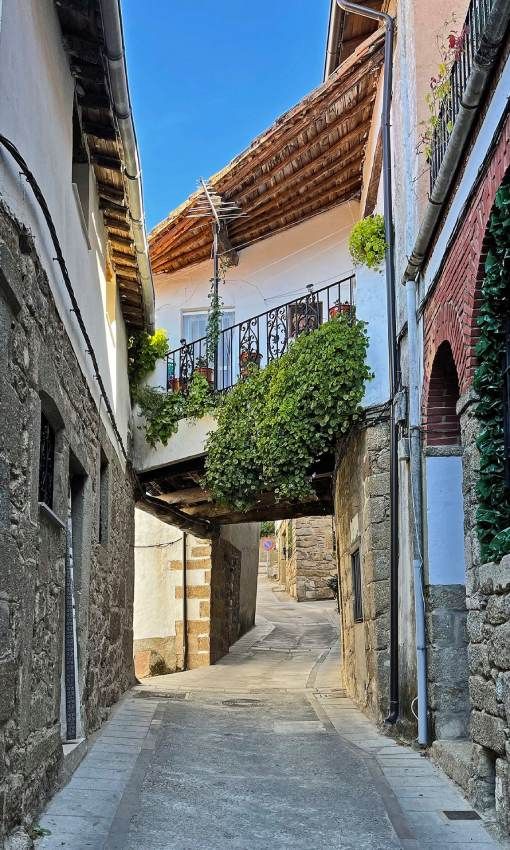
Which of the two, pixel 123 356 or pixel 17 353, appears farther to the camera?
pixel 123 356

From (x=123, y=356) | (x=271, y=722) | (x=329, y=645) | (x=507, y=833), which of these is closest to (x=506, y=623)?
(x=507, y=833)

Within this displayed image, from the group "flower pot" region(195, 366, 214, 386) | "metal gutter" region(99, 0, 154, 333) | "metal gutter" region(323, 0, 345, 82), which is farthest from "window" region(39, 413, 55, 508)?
"metal gutter" region(323, 0, 345, 82)

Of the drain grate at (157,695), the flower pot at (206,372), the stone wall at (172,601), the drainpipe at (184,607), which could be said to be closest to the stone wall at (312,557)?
the stone wall at (172,601)

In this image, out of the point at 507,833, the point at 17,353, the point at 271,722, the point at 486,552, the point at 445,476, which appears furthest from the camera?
the point at 271,722

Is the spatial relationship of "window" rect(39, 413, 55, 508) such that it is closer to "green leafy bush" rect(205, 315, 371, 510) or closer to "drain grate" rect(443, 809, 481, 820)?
"drain grate" rect(443, 809, 481, 820)

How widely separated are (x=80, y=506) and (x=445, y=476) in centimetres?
280

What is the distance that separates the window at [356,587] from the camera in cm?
919

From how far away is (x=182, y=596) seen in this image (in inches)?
569

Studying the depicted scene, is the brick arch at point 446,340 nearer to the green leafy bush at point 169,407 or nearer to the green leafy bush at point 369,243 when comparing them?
the green leafy bush at point 369,243

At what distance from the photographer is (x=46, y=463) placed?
17.3ft

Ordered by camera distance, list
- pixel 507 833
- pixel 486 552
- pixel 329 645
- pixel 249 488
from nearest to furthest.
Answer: pixel 507 833, pixel 486 552, pixel 249 488, pixel 329 645


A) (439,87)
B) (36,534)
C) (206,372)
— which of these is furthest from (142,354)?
(36,534)

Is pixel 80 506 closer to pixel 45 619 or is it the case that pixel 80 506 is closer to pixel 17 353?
pixel 45 619

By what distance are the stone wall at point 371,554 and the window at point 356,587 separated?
0.11m
